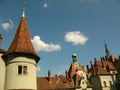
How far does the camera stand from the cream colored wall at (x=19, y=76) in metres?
26.1

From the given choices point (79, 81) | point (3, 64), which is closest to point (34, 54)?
point (3, 64)

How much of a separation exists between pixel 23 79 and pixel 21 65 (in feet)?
6.96

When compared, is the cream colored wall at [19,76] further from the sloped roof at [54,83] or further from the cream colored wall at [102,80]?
the cream colored wall at [102,80]

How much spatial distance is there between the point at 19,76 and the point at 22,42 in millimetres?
5777

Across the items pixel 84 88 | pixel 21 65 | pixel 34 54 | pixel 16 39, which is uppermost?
pixel 16 39

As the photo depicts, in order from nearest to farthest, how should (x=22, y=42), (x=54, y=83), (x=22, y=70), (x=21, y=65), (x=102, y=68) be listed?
(x=22, y=70), (x=21, y=65), (x=22, y=42), (x=54, y=83), (x=102, y=68)

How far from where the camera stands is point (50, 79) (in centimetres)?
4647

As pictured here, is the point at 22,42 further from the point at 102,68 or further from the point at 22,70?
the point at 102,68

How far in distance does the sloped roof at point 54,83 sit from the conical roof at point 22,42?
1519 cm

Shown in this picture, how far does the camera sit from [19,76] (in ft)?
87.4

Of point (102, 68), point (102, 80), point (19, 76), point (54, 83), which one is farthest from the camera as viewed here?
point (102, 68)

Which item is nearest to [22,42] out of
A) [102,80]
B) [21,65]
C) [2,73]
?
[21,65]

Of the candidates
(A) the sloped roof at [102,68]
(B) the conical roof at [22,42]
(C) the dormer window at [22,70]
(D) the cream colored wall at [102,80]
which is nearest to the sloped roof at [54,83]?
(D) the cream colored wall at [102,80]

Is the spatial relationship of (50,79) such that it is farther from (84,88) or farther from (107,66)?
(107,66)
